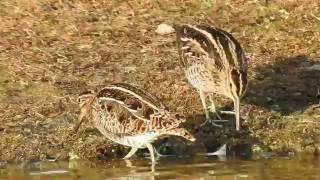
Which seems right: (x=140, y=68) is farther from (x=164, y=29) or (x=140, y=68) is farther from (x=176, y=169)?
(x=176, y=169)

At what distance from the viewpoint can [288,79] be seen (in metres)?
12.4

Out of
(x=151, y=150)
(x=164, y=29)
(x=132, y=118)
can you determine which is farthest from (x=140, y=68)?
(x=151, y=150)

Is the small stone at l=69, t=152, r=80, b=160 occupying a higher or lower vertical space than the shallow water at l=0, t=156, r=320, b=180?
higher

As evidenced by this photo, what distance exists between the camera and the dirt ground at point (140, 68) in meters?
10.7

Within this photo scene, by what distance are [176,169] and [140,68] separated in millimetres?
3126

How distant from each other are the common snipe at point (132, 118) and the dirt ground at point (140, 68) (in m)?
0.38

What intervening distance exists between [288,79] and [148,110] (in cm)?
291

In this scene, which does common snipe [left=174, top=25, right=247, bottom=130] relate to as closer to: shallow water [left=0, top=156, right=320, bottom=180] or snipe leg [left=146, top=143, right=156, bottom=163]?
shallow water [left=0, top=156, right=320, bottom=180]

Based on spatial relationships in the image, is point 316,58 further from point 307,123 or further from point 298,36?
point 307,123

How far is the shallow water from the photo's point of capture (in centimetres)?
946

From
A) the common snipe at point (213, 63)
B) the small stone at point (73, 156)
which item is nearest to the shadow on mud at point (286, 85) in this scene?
the common snipe at point (213, 63)

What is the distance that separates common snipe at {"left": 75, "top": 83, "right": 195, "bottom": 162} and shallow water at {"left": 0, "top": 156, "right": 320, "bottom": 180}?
0.82 ft

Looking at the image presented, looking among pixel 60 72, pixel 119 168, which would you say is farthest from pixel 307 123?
pixel 60 72

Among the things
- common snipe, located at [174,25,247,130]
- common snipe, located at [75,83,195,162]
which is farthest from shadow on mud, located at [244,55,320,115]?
common snipe, located at [75,83,195,162]
